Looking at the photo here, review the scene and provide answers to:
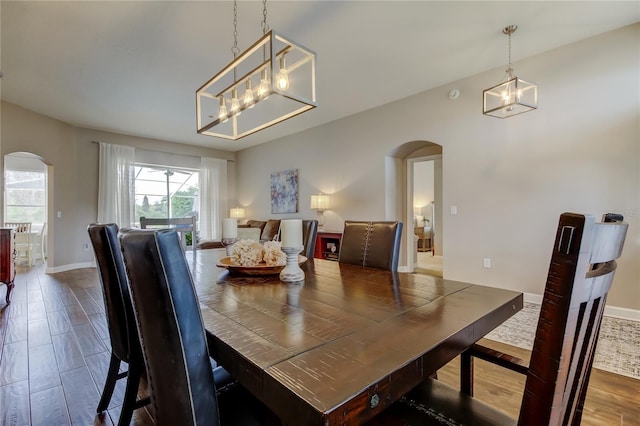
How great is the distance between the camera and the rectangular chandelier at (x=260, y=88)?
5.51ft

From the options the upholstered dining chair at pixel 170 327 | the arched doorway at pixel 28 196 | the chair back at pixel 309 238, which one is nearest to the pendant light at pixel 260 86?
the chair back at pixel 309 238

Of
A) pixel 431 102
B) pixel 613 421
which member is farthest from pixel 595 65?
pixel 613 421

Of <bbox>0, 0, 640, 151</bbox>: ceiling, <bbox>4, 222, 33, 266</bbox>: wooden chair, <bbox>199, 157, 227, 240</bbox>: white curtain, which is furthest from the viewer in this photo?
<bbox>199, 157, 227, 240</bbox>: white curtain

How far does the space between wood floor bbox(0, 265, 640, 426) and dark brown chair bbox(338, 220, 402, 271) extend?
841 millimetres

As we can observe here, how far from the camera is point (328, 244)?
5.18 metres

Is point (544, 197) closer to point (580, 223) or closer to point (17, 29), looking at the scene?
point (580, 223)

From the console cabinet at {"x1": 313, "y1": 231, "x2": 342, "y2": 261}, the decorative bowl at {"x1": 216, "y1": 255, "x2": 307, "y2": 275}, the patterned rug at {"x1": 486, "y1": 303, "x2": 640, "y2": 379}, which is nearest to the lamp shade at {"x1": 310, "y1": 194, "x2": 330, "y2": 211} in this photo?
the console cabinet at {"x1": 313, "y1": 231, "x2": 342, "y2": 261}

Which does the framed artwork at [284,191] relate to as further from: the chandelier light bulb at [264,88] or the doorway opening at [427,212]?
the chandelier light bulb at [264,88]

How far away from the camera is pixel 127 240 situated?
2.25 ft

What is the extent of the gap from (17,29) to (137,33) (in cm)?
104

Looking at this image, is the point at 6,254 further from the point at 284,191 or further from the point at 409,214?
the point at 409,214

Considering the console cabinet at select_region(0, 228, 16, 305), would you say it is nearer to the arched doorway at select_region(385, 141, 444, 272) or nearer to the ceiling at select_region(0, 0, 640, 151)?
the ceiling at select_region(0, 0, 640, 151)

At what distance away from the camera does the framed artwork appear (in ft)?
19.9

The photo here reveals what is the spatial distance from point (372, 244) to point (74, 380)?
208 centimetres
